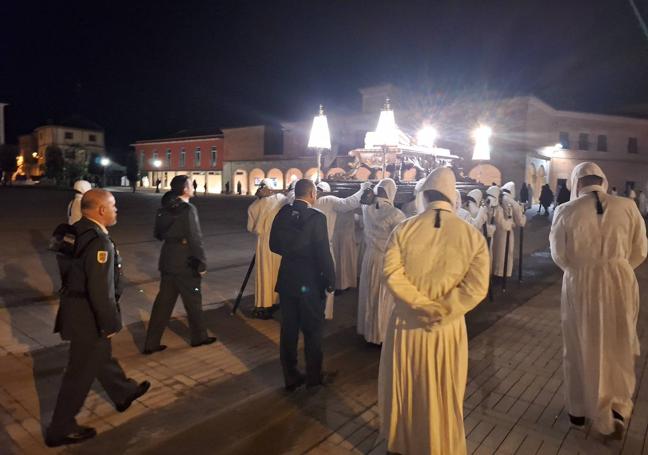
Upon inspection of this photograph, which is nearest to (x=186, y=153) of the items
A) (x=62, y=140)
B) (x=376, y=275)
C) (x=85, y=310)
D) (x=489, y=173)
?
(x=62, y=140)

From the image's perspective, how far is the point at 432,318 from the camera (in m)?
2.78

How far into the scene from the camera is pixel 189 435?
364 centimetres

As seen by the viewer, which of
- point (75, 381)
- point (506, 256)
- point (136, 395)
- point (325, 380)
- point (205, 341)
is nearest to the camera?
point (75, 381)

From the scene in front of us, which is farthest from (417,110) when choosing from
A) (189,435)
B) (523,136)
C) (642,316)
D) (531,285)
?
(189,435)

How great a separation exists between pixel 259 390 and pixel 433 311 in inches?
92.0

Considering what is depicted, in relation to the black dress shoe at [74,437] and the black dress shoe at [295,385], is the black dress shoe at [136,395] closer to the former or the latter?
the black dress shoe at [74,437]

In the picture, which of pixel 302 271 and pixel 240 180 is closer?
pixel 302 271

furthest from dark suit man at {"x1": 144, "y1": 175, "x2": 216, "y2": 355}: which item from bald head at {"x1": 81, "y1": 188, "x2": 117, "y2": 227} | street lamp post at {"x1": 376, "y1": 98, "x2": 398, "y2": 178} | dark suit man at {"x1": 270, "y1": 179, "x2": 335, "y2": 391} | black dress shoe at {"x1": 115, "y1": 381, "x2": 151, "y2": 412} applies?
street lamp post at {"x1": 376, "y1": 98, "x2": 398, "y2": 178}

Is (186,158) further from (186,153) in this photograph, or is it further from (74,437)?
(74,437)

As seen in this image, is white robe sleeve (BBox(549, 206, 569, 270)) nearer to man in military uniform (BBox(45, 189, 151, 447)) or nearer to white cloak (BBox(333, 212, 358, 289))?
man in military uniform (BBox(45, 189, 151, 447))

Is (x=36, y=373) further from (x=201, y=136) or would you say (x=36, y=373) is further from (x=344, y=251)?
(x=201, y=136)

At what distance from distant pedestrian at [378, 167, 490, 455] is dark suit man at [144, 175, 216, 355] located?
2.83m

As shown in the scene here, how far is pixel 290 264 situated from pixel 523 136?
1183 inches

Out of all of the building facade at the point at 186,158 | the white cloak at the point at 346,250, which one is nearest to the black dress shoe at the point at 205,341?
the white cloak at the point at 346,250
